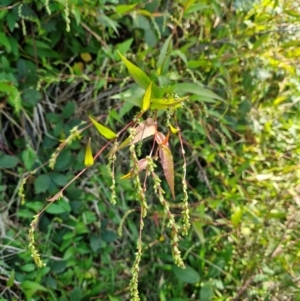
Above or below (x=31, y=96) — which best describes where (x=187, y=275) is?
below

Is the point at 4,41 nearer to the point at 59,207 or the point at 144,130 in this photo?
the point at 59,207

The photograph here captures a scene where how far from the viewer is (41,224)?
44.5 inches

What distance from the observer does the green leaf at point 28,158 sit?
1093 millimetres

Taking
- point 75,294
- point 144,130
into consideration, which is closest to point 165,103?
point 144,130

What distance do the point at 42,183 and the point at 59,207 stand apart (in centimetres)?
7

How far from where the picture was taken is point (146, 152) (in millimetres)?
1278

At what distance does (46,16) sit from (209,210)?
63 centimetres

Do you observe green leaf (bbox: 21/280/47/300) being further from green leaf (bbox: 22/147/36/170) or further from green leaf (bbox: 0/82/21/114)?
green leaf (bbox: 0/82/21/114)

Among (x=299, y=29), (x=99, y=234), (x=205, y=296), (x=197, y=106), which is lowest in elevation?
(x=205, y=296)

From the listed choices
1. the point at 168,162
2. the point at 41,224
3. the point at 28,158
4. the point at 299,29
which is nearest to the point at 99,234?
the point at 41,224

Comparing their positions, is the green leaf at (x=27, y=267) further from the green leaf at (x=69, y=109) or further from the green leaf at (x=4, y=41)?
the green leaf at (x=4, y=41)

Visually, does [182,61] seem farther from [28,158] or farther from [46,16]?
[28,158]

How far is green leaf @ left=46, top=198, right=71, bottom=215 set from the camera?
3.58 ft

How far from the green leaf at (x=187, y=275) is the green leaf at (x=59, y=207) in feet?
0.97
